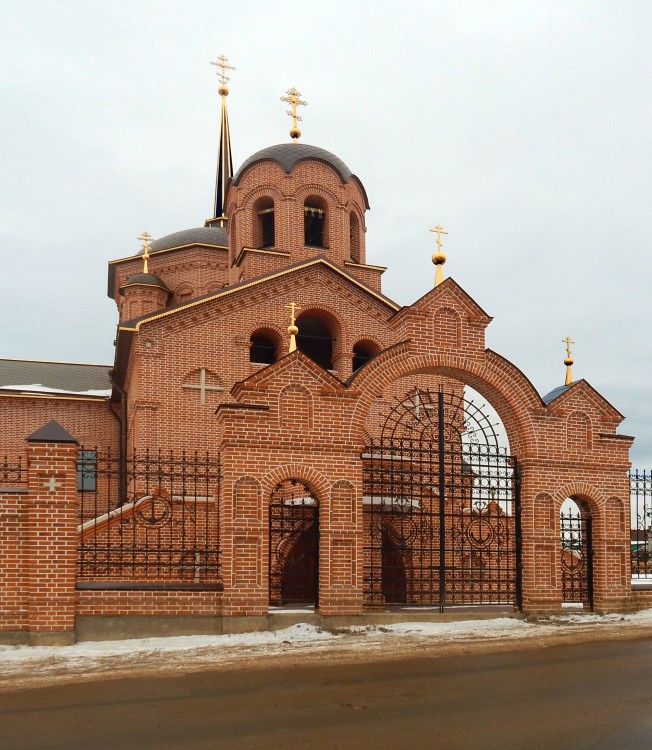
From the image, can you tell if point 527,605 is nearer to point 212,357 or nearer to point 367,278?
point 212,357

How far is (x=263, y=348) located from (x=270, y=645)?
982 cm

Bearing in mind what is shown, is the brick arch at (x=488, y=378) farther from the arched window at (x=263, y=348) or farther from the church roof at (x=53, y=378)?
the church roof at (x=53, y=378)

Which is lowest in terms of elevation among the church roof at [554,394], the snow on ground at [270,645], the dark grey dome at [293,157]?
the snow on ground at [270,645]

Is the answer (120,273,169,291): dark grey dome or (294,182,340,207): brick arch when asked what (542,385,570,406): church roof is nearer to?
(294,182,340,207): brick arch

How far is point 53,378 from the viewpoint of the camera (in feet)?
86.0

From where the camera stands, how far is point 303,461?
11.4 metres

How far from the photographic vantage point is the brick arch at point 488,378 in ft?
40.0

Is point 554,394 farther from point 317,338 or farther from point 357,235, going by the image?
point 357,235

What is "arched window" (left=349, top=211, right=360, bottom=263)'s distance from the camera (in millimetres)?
22984

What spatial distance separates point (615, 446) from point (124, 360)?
1168 cm

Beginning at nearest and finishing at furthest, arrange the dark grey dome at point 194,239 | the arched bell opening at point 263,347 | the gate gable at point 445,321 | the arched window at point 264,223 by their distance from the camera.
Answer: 1. the gate gable at point 445,321
2. the arched bell opening at point 263,347
3. the arched window at point 264,223
4. the dark grey dome at point 194,239

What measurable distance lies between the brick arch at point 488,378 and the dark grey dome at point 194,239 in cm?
1664

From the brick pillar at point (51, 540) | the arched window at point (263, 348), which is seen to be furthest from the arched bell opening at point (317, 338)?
the brick pillar at point (51, 540)

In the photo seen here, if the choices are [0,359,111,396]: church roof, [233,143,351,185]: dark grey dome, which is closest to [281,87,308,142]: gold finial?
[233,143,351,185]: dark grey dome
